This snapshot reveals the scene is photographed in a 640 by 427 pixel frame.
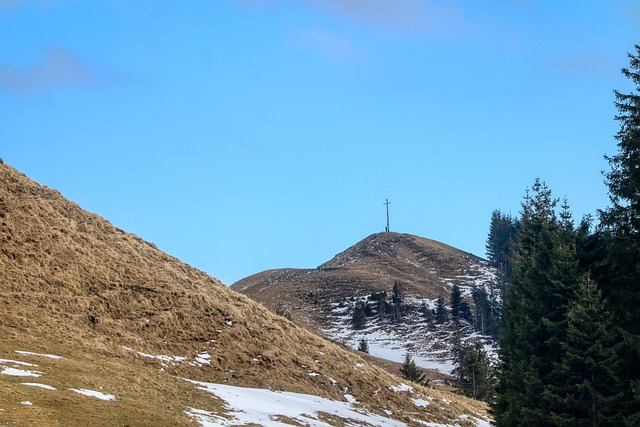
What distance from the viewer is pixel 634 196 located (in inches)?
899

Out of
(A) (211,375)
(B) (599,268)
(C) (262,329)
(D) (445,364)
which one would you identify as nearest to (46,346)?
(A) (211,375)

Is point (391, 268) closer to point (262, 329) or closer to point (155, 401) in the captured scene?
point (262, 329)

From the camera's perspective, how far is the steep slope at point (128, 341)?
2206 centimetres

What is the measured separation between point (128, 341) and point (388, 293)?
117336mm

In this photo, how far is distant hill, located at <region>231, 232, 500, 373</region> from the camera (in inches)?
4530

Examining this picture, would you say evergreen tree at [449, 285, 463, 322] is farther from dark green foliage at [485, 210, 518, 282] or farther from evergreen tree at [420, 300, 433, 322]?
dark green foliage at [485, 210, 518, 282]

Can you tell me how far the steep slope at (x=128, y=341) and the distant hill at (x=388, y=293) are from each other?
44.9m

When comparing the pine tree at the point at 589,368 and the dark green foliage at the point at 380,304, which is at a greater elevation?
the dark green foliage at the point at 380,304

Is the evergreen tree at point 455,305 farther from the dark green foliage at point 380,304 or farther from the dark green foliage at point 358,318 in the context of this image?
the dark green foliage at point 358,318

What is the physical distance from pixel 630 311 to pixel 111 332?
2311cm

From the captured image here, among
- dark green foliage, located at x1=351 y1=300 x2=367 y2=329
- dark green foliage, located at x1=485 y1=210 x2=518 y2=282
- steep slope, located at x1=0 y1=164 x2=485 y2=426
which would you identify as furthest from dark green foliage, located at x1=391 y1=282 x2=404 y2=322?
steep slope, located at x1=0 y1=164 x2=485 y2=426

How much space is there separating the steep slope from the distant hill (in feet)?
147

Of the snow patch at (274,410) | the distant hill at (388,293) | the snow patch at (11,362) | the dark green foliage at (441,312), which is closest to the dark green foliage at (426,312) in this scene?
the distant hill at (388,293)

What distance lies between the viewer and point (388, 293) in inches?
5748
